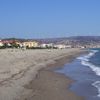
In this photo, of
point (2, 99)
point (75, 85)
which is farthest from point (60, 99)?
point (75, 85)

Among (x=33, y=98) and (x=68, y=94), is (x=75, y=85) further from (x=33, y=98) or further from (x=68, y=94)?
(x=33, y=98)

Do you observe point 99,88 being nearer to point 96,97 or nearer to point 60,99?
point 96,97

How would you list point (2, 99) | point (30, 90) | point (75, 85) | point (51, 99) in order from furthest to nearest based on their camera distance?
1. point (75, 85)
2. point (30, 90)
3. point (51, 99)
4. point (2, 99)

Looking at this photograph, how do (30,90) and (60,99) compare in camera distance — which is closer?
(60,99)

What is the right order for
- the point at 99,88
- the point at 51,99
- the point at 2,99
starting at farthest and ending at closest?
A: the point at 99,88 < the point at 51,99 < the point at 2,99

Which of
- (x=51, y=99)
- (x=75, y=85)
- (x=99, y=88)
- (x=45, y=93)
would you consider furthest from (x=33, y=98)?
(x=75, y=85)

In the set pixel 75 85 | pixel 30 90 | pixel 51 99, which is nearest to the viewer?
pixel 51 99

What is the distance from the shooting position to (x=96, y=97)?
52.5 ft

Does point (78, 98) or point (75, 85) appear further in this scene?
point (75, 85)

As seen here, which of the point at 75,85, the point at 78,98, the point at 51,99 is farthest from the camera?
the point at 75,85

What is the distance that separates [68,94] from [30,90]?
6.43 ft

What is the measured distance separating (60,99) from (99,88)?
409 centimetres

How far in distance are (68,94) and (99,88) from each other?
244 cm

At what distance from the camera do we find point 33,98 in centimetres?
1483
